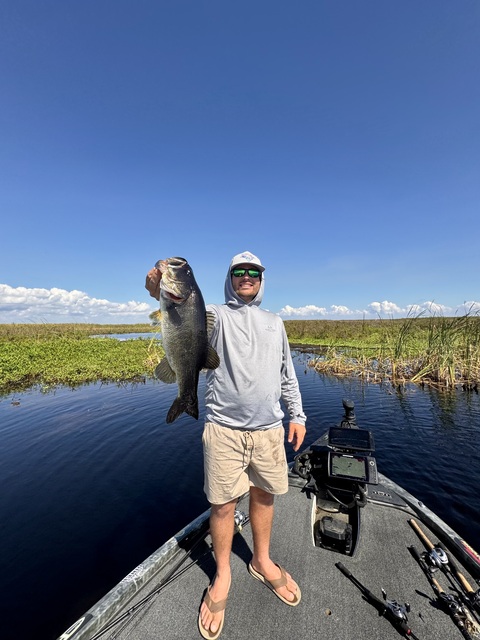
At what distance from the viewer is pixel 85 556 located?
17.6 ft

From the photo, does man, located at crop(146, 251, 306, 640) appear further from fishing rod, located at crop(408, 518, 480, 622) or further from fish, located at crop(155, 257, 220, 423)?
fishing rod, located at crop(408, 518, 480, 622)

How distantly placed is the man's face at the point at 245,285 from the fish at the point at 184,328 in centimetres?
40

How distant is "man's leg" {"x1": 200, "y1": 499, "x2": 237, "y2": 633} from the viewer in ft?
8.90

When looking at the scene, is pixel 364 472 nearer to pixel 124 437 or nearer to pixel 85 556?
pixel 85 556

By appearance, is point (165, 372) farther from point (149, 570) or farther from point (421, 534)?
point (421, 534)

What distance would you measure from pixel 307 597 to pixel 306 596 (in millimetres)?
14

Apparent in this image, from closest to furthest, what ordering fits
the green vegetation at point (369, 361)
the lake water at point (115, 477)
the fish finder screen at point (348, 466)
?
the fish finder screen at point (348, 466) < the lake water at point (115, 477) < the green vegetation at point (369, 361)

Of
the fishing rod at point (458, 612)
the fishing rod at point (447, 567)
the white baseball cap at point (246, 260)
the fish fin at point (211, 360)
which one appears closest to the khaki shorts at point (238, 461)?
the fish fin at point (211, 360)

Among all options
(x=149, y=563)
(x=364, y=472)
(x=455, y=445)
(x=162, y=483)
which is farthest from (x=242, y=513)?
(x=455, y=445)

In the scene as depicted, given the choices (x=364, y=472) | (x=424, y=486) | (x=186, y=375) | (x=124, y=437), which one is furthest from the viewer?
(x=124, y=437)

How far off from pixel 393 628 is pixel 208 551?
2.01m

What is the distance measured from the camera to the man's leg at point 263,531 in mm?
2994

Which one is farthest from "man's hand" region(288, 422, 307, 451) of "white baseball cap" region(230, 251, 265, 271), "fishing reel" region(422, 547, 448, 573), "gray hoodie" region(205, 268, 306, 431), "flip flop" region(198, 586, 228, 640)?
"fishing reel" region(422, 547, 448, 573)

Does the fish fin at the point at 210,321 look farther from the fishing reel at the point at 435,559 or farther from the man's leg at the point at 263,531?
the fishing reel at the point at 435,559
